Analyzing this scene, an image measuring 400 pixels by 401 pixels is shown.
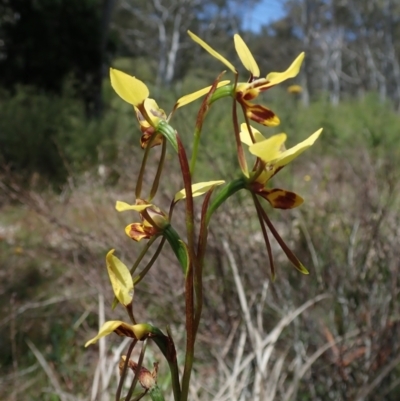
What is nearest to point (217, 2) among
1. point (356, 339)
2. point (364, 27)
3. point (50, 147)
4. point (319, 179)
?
point (364, 27)

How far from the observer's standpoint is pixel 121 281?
52 cm

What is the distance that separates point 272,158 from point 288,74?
3.4 inches

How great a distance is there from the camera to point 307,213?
2473 millimetres

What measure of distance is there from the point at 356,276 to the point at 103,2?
742 cm

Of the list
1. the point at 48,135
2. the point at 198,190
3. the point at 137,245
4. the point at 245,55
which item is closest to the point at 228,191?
the point at 198,190

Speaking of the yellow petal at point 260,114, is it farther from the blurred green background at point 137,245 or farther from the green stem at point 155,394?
the blurred green background at point 137,245

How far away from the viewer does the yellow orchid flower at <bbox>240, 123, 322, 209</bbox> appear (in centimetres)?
49

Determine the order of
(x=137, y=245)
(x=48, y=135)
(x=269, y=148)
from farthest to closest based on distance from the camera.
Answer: (x=48, y=135) < (x=137, y=245) < (x=269, y=148)

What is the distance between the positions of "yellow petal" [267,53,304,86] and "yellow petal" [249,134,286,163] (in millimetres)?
72

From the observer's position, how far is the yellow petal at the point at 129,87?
50cm

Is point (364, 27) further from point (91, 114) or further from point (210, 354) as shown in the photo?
point (210, 354)

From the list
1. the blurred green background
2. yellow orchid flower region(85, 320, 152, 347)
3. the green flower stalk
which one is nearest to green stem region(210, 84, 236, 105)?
the green flower stalk

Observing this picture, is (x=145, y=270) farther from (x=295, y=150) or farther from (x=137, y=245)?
(x=137, y=245)

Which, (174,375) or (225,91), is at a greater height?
(225,91)
